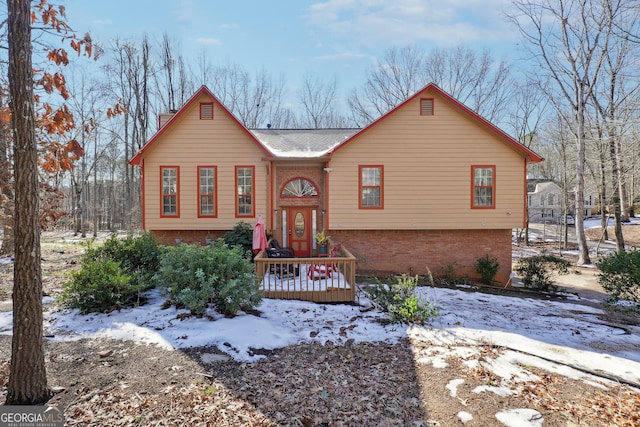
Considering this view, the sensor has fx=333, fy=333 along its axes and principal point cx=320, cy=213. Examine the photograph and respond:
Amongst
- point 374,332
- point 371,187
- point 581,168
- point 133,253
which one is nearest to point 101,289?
point 133,253

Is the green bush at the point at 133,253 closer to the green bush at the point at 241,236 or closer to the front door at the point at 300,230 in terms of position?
the green bush at the point at 241,236

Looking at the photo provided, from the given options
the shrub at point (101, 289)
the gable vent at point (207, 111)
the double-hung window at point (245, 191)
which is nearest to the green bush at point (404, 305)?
the shrub at point (101, 289)

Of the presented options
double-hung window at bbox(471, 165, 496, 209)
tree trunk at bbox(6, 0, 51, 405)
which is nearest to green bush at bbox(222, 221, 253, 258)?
tree trunk at bbox(6, 0, 51, 405)

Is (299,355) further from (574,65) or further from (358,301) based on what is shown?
(574,65)

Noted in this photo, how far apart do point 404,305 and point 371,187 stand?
639cm

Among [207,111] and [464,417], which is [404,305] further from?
[207,111]

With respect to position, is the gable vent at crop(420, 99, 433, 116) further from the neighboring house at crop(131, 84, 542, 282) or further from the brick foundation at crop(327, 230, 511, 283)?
the brick foundation at crop(327, 230, 511, 283)

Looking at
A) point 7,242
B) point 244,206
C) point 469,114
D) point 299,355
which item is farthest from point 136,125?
point 299,355

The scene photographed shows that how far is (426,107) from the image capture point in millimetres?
12227

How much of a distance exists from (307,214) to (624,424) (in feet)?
34.2

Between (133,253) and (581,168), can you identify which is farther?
(581,168)

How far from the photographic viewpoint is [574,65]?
1802 centimetres

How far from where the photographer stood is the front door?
1297cm

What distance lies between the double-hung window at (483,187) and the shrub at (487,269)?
2.01 m
